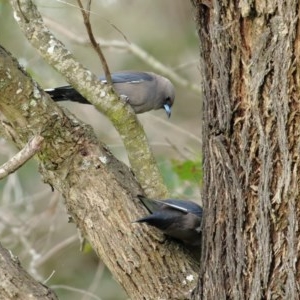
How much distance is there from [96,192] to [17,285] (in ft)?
1.64

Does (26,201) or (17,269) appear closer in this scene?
(17,269)

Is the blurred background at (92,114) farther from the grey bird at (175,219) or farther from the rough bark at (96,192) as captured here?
the rough bark at (96,192)

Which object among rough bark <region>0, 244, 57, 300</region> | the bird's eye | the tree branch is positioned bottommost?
rough bark <region>0, 244, 57, 300</region>

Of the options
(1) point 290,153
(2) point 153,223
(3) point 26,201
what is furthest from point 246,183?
(3) point 26,201

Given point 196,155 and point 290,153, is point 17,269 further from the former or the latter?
point 196,155

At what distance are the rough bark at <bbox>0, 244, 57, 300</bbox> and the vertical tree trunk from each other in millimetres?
611

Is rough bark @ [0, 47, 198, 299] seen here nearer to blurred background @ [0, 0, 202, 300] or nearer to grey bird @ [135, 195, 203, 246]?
grey bird @ [135, 195, 203, 246]

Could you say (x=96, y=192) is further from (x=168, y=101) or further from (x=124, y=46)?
(x=168, y=101)

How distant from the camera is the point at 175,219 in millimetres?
3510

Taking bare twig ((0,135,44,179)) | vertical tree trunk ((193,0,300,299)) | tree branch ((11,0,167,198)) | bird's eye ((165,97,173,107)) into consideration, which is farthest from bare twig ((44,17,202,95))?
vertical tree trunk ((193,0,300,299))

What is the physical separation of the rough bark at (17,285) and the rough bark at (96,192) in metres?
0.32

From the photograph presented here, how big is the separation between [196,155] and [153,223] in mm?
2386

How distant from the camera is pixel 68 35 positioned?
613 cm

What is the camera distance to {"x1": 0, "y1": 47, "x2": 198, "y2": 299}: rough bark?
10.6 feet
